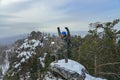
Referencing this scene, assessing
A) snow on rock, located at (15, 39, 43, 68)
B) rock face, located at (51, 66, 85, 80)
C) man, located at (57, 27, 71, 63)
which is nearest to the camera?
man, located at (57, 27, 71, 63)

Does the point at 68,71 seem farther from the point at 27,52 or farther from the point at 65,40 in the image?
the point at 27,52

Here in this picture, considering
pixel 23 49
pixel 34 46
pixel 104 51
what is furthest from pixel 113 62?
pixel 23 49

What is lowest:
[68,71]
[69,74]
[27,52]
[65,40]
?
[27,52]

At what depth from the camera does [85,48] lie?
40312 millimetres

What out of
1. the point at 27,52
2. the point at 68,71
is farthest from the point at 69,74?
the point at 27,52

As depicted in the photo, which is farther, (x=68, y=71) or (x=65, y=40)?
(x=68, y=71)

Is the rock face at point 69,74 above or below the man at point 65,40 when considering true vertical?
below

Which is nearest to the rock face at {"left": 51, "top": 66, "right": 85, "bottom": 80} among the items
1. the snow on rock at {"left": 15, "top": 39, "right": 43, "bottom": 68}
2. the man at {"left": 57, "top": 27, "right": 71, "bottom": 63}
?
the man at {"left": 57, "top": 27, "right": 71, "bottom": 63}

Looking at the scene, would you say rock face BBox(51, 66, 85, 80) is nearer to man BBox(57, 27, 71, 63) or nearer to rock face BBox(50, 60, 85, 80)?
rock face BBox(50, 60, 85, 80)

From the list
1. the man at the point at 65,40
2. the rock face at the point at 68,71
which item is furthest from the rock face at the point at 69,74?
the man at the point at 65,40

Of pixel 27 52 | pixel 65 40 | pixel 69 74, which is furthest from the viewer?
pixel 27 52

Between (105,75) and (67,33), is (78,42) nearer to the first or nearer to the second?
(105,75)

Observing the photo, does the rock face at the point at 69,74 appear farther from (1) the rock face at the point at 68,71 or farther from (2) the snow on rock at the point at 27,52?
(2) the snow on rock at the point at 27,52

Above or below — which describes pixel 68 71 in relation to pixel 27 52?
above
